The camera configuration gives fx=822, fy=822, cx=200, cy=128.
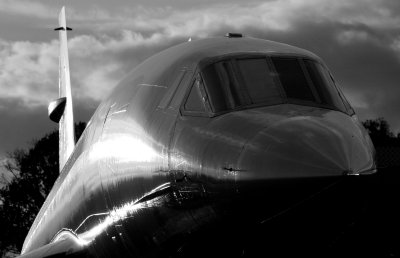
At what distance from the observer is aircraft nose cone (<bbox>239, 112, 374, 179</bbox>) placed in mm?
6355

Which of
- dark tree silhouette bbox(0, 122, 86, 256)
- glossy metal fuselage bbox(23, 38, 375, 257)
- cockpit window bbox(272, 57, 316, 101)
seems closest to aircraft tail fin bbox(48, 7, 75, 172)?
glossy metal fuselage bbox(23, 38, 375, 257)

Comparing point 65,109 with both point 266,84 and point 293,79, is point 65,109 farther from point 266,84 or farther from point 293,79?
point 266,84

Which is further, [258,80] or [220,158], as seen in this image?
[258,80]

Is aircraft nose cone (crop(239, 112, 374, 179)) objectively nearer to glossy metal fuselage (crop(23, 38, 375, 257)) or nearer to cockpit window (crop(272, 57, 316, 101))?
glossy metal fuselage (crop(23, 38, 375, 257))

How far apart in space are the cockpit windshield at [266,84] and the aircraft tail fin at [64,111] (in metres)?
10.8

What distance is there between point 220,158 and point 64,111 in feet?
→ 44.4

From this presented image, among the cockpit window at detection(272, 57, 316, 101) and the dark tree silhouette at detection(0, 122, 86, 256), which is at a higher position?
the cockpit window at detection(272, 57, 316, 101)

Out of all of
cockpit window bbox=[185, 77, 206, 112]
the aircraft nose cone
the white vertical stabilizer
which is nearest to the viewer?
the aircraft nose cone

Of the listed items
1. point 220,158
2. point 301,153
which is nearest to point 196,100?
point 220,158

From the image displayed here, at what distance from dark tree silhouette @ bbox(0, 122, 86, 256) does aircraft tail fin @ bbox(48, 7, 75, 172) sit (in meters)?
37.6

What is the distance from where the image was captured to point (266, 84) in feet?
26.5

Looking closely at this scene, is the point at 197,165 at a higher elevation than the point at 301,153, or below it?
below

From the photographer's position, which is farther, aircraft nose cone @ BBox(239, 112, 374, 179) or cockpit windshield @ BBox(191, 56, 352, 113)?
cockpit windshield @ BBox(191, 56, 352, 113)

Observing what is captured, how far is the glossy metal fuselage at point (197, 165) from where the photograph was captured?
643cm
